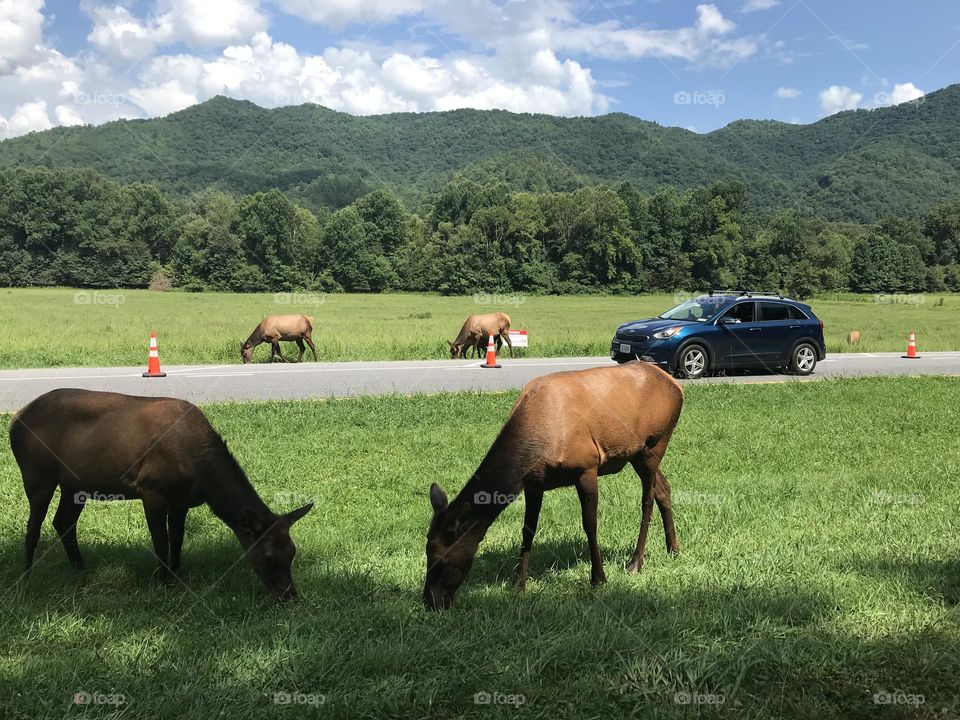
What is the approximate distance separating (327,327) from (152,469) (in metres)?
27.2

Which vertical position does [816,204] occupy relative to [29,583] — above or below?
above

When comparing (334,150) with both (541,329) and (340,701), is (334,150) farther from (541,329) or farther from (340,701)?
(340,701)

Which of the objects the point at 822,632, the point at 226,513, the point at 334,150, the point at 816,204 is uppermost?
the point at 334,150

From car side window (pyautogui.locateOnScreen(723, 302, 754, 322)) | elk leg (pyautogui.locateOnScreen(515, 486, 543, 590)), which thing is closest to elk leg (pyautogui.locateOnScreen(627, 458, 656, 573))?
elk leg (pyautogui.locateOnScreen(515, 486, 543, 590))

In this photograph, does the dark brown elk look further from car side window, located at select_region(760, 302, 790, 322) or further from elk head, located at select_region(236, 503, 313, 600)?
car side window, located at select_region(760, 302, 790, 322)

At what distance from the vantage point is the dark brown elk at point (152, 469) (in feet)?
14.7

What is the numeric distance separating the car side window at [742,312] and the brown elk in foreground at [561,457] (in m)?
12.7

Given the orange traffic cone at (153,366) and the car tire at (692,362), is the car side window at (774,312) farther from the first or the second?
the orange traffic cone at (153,366)

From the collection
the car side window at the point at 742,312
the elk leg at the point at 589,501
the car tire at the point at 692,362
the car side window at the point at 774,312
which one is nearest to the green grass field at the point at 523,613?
the elk leg at the point at 589,501

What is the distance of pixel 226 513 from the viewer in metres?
4.54

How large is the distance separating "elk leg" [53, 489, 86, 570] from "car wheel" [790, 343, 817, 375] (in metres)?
16.6

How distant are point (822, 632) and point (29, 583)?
5.16 m

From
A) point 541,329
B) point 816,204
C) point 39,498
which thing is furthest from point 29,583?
point 816,204

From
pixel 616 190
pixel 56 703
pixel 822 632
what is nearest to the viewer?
pixel 56 703
